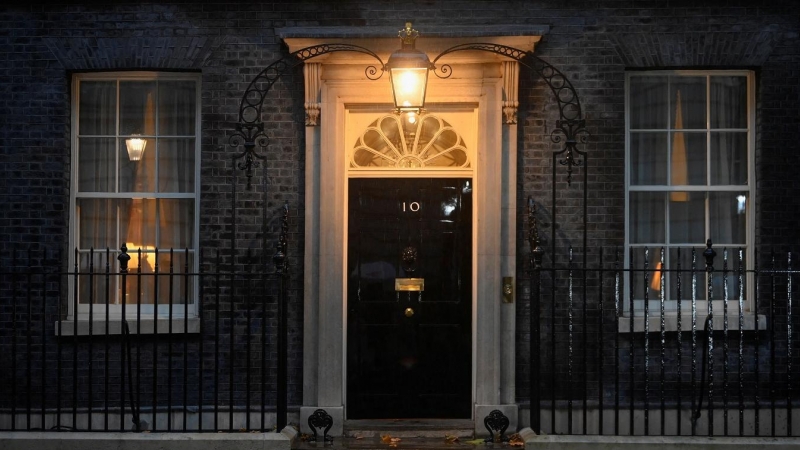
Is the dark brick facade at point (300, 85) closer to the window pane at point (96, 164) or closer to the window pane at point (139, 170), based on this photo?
the window pane at point (96, 164)

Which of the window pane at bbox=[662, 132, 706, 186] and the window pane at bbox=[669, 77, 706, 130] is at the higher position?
the window pane at bbox=[669, 77, 706, 130]

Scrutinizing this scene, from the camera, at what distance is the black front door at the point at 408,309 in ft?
30.6

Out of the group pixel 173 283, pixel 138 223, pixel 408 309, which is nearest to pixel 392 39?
pixel 408 309

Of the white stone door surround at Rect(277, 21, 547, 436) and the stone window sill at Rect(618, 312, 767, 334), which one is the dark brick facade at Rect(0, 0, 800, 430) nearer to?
the white stone door surround at Rect(277, 21, 547, 436)

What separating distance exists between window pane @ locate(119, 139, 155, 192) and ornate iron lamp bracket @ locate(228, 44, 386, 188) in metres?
0.68

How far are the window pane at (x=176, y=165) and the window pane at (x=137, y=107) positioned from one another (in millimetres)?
213

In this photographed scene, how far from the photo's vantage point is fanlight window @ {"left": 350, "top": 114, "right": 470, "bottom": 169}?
937 centimetres

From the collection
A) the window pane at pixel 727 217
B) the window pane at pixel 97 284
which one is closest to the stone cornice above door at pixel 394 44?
the window pane at pixel 727 217

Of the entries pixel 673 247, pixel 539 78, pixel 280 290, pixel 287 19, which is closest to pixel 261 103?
pixel 287 19

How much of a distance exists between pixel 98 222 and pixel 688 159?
18.5ft

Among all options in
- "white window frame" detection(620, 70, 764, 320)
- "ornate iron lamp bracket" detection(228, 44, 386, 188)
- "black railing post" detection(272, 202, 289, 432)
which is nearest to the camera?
"black railing post" detection(272, 202, 289, 432)

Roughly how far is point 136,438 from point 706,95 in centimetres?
598

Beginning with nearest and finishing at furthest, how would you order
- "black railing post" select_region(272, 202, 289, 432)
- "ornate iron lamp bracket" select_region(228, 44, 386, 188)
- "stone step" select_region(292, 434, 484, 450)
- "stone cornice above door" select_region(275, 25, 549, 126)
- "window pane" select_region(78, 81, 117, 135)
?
"black railing post" select_region(272, 202, 289, 432) → "stone step" select_region(292, 434, 484, 450) → "ornate iron lamp bracket" select_region(228, 44, 386, 188) → "stone cornice above door" select_region(275, 25, 549, 126) → "window pane" select_region(78, 81, 117, 135)

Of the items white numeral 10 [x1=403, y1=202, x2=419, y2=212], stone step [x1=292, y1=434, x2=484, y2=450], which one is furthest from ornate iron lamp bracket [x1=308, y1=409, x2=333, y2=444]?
white numeral 10 [x1=403, y1=202, x2=419, y2=212]
